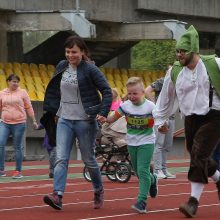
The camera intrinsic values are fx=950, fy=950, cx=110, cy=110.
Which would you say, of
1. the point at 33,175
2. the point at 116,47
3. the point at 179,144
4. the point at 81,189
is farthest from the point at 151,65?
the point at 81,189

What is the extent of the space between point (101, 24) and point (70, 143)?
21613 mm

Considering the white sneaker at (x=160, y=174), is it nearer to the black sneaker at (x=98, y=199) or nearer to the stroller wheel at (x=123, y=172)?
the stroller wheel at (x=123, y=172)

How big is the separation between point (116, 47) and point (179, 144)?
6.82m

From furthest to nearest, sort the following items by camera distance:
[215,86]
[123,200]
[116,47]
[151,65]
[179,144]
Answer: [151,65] < [116,47] < [179,144] < [123,200] < [215,86]

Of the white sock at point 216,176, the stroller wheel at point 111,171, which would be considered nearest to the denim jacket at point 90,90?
the white sock at point 216,176

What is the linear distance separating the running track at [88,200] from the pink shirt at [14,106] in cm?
115

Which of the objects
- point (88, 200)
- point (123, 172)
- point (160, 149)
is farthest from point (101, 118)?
point (160, 149)

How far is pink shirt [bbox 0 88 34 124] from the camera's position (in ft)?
60.1

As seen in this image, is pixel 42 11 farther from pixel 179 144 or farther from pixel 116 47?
pixel 116 47

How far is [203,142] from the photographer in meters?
10.4

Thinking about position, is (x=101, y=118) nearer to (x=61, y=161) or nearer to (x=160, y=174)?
(x=61, y=161)

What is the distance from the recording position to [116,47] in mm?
37469

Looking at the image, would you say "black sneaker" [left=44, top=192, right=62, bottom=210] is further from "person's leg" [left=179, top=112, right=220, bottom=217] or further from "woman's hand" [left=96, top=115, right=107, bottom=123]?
"person's leg" [left=179, top=112, right=220, bottom=217]

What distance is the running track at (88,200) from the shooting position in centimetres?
1086
